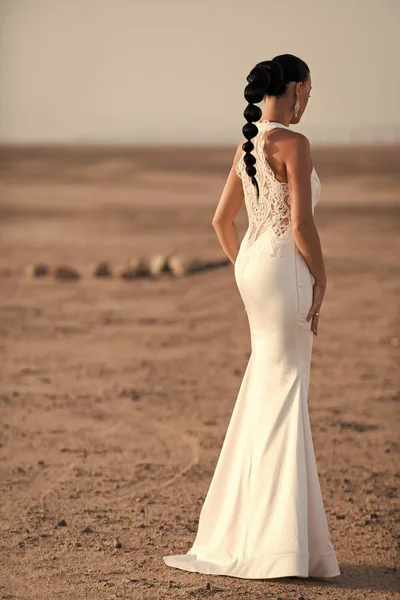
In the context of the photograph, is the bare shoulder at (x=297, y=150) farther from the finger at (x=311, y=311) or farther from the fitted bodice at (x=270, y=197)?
the finger at (x=311, y=311)

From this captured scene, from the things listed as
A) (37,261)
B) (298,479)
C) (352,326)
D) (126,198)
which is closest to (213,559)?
(298,479)

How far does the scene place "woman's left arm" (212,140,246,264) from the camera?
5.07m

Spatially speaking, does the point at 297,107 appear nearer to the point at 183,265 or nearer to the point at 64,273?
the point at 183,265

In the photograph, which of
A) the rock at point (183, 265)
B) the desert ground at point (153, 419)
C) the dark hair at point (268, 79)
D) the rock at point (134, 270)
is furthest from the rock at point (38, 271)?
the dark hair at point (268, 79)

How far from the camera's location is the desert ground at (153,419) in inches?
201

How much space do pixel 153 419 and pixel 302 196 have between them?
376cm

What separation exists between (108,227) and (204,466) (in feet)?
62.0

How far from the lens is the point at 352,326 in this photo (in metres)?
12.0

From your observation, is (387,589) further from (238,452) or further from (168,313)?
(168,313)

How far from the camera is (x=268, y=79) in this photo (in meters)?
4.68

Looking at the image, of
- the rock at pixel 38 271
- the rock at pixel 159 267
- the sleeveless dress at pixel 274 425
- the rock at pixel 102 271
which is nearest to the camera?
the sleeveless dress at pixel 274 425

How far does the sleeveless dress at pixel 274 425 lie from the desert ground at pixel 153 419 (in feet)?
0.47

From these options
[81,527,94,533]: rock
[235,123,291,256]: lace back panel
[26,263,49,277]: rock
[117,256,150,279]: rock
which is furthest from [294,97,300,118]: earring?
[26,263,49,277]: rock

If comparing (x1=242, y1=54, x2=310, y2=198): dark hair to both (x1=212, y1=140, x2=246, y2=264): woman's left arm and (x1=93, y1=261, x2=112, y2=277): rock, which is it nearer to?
(x1=212, y1=140, x2=246, y2=264): woman's left arm
